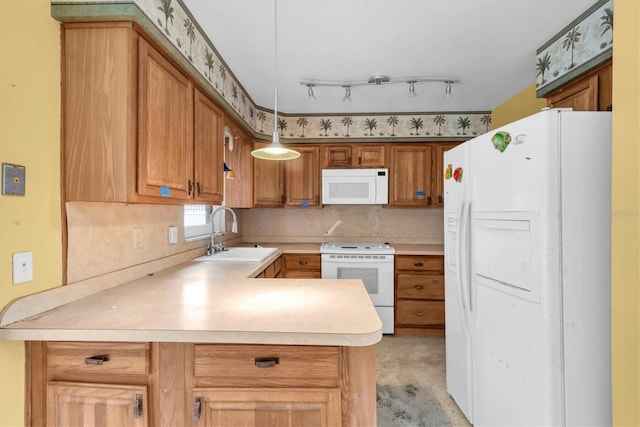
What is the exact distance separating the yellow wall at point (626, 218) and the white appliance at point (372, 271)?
187cm

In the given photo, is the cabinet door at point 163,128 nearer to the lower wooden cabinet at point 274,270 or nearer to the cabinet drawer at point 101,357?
the cabinet drawer at point 101,357

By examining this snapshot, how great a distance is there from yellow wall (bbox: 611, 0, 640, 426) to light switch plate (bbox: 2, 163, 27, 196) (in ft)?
7.06

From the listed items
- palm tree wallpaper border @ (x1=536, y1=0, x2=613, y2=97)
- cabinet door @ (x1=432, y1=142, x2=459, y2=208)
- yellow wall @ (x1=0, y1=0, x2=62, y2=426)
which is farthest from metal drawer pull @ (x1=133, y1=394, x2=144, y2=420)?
cabinet door @ (x1=432, y1=142, x2=459, y2=208)

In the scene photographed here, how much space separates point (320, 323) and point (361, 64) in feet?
6.33

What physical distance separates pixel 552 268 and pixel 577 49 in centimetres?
138

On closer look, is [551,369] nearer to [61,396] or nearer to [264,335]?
[264,335]

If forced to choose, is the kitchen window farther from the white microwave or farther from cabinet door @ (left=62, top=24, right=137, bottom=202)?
the white microwave

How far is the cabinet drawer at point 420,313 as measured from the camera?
294cm

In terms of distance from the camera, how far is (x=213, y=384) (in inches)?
38.5

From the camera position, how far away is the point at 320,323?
97 centimetres

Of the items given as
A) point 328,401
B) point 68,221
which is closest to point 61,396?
point 68,221

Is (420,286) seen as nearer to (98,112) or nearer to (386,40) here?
(386,40)

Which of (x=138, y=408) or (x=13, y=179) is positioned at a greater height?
(x=13, y=179)

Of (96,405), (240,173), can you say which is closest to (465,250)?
(96,405)
